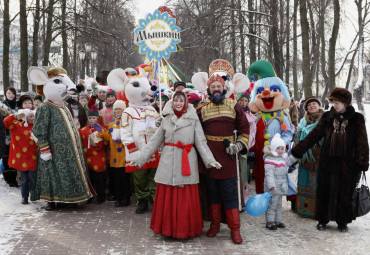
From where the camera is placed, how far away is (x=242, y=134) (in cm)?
485

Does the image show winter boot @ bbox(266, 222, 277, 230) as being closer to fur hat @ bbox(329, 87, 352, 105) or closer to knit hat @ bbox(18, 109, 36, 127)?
fur hat @ bbox(329, 87, 352, 105)

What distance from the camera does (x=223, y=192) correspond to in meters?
4.80

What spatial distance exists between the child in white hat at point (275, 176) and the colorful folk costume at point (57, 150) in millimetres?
2652

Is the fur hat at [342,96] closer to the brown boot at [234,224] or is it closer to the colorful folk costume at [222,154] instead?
the colorful folk costume at [222,154]

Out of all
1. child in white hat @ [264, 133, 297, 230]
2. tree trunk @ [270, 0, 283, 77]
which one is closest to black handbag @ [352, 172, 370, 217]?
child in white hat @ [264, 133, 297, 230]

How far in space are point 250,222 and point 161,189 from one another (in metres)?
1.50

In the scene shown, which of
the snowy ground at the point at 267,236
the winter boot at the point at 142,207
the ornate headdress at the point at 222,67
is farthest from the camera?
the ornate headdress at the point at 222,67

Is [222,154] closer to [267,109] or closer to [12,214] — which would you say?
[267,109]

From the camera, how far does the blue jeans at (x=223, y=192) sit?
4.79 metres

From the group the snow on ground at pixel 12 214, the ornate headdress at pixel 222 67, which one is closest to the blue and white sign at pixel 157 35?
the ornate headdress at pixel 222 67

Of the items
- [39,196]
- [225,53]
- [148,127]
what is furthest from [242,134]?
[225,53]

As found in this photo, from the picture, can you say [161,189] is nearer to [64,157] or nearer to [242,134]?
[242,134]

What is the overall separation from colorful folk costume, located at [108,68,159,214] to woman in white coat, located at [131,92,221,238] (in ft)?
3.03

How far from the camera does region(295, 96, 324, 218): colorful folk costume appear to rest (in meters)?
5.57
